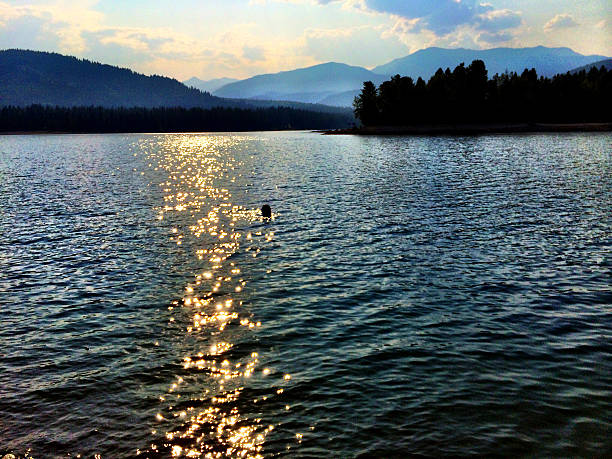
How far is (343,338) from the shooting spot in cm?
1973

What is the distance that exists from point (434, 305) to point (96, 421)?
15986 millimetres

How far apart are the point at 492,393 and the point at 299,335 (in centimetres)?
803

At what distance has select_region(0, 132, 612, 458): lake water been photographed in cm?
1362

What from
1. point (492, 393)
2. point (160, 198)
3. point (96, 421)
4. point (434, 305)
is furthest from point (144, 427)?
point (160, 198)

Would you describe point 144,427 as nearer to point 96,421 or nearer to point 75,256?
point 96,421

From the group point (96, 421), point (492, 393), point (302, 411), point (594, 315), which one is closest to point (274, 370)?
point (302, 411)

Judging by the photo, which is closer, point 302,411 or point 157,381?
point 302,411

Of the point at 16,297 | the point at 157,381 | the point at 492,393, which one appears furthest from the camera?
the point at 16,297

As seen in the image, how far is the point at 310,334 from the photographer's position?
20188 millimetres

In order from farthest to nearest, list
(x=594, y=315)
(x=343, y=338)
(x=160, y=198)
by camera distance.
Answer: (x=160, y=198)
(x=594, y=315)
(x=343, y=338)

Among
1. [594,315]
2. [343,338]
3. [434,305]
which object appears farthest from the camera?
[434,305]

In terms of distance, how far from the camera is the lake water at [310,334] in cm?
1362

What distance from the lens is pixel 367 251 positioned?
33.7m

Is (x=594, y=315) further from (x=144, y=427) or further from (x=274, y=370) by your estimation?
(x=144, y=427)
